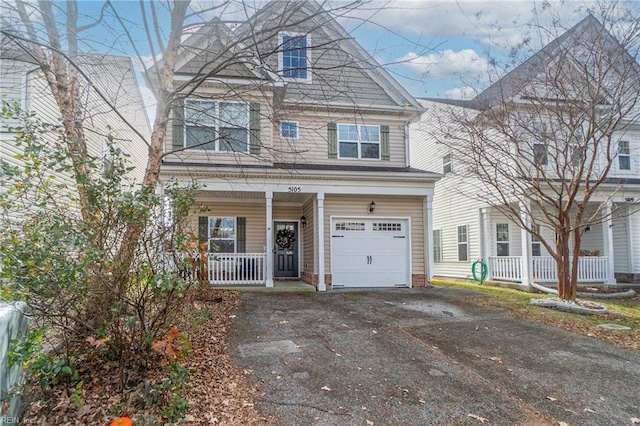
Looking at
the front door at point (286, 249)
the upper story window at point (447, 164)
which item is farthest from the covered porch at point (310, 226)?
the upper story window at point (447, 164)

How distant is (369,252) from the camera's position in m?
11.5

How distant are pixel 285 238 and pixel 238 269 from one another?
2497 mm

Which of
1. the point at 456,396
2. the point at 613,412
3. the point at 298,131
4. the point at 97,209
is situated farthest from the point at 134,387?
the point at 298,131

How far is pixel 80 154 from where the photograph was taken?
3.59 m

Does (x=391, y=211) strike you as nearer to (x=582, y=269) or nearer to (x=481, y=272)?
(x=481, y=272)

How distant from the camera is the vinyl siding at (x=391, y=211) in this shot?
11.4m

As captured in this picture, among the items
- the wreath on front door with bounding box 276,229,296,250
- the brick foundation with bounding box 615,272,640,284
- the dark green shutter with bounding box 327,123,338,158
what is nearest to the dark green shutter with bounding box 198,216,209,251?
the wreath on front door with bounding box 276,229,296,250

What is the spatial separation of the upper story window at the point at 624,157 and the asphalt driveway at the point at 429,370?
11144 millimetres

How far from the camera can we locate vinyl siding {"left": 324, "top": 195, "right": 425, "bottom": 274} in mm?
11367

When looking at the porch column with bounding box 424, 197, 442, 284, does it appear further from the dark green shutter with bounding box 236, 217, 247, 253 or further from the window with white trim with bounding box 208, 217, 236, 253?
the window with white trim with bounding box 208, 217, 236, 253

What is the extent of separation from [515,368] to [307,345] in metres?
2.80

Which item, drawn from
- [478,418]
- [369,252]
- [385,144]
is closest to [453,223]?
[385,144]

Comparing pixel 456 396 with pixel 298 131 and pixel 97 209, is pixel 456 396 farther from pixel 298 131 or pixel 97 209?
pixel 298 131

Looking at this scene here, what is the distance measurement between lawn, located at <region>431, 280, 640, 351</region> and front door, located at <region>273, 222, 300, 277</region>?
5971 millimetres
